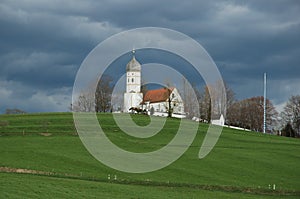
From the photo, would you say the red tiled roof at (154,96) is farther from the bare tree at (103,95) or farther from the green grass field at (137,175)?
the green grass field at (137,175)

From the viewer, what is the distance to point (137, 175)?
3981 centimetres

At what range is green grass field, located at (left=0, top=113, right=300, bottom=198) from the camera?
94.6ft

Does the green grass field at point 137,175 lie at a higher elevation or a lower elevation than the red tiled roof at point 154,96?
→ lower

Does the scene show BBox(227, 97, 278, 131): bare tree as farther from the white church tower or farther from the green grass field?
the green grass field

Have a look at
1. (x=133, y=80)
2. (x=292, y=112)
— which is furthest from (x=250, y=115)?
(x=133, y=80)

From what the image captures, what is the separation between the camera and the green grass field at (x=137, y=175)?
2884cm

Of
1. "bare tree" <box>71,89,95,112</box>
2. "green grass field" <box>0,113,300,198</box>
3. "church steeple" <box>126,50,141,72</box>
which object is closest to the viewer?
"green grass field" <box>0,113,300,198</box>

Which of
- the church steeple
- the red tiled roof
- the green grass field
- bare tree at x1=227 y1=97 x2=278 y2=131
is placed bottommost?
the green grass field

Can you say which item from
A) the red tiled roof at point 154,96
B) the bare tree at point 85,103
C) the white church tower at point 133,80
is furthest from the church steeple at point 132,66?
the bare tree at point 85,103

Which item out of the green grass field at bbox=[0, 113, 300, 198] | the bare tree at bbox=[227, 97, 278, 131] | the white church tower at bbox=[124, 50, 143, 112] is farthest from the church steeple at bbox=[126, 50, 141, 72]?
the green grass field at bbox=[0, 113, 300, 198]

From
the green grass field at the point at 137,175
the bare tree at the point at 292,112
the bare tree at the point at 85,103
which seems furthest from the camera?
the bare tree at the point at 292,112

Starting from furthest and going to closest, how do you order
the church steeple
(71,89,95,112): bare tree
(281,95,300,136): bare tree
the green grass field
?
the church steeple → (281,95,300,136): bare tree → (71,89,95,112): bare tree → the green grass field

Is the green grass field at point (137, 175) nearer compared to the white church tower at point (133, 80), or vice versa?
the green grass field at point (137, 175)

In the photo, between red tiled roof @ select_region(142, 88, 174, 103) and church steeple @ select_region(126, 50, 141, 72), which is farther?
church steeple @ select_region(126, 50, 141, 72)
